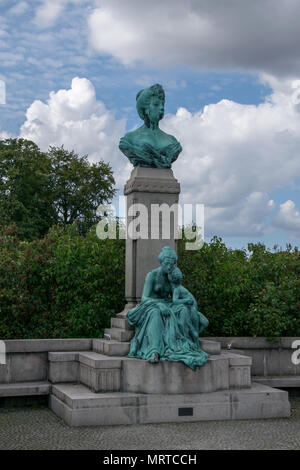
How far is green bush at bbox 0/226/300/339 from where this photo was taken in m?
11.9

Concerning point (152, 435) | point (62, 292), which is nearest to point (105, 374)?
point (152, 435)

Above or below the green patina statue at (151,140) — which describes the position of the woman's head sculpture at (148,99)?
above

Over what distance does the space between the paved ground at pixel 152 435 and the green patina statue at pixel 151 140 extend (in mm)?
4785

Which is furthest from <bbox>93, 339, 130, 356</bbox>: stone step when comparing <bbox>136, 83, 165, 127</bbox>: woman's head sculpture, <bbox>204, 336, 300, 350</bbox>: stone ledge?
<bbox>136, 83, 165, 127</bbox>: woman's head sculpture

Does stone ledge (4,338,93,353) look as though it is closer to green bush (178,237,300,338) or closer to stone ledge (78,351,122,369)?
stone ledge (78,351,122,369)

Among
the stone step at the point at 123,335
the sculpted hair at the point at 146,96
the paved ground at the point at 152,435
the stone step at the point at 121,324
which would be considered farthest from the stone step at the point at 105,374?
the sculpted hair at the point at 146,96

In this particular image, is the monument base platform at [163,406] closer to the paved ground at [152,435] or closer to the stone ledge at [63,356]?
the paved ground at [152,435]

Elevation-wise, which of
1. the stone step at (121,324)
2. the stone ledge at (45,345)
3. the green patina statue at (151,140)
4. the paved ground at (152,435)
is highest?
the green patina statue at (151,140)

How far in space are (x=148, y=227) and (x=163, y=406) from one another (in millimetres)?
3364

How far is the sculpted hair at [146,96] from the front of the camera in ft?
36.2

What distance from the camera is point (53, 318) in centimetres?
1230

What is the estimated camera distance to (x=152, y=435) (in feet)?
24.3

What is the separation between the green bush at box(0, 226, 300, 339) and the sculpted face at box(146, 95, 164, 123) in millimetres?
3012

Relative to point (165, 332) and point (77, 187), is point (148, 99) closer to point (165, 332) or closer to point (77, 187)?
point (165, 332)
